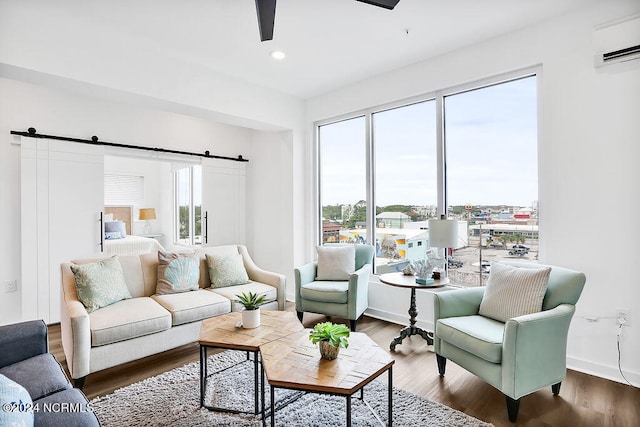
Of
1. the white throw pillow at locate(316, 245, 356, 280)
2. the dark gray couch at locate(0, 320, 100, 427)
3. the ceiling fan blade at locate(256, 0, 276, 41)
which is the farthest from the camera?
the white throw pillow at locate(316, 245, 356, 280)

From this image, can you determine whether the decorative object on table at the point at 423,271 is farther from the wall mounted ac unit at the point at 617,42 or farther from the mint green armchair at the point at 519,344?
the wall mounted ac unit at the point at 617,42

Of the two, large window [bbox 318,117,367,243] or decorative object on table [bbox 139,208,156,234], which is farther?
decorative object on table [bbox 139,208,156,234]

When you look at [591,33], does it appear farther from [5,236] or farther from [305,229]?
[5,236]

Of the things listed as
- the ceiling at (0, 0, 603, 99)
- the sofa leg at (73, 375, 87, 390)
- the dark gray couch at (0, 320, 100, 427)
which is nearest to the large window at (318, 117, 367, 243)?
the ceiling at (0, 0, 603, 99)

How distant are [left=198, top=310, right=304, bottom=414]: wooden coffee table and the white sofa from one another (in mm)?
582

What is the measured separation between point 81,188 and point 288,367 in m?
3.54

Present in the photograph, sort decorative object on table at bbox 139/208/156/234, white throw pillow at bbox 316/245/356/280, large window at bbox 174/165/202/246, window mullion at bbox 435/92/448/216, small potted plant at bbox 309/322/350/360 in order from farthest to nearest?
decorative object on table at bbox 139/208/156/234 < large window at bbox 174/165/202/246 < white throw pillow at bbox 316/245/356/280 < window mullion at bbox 435/92/448/216 < small potted plant at bbox 309/322/350/360

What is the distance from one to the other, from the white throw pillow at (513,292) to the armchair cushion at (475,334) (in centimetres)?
9

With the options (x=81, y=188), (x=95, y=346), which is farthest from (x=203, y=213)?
(x=95, y=346)

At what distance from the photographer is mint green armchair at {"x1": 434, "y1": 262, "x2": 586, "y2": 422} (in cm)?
197

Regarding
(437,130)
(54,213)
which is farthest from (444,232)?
(54,213)

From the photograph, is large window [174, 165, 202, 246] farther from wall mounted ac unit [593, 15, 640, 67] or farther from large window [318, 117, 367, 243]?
wall mounted ac unit [593, 15, 640, 67]

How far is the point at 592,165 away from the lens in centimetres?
Result: 258

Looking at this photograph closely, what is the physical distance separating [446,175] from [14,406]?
11.5 feet
